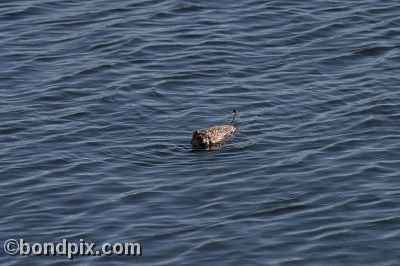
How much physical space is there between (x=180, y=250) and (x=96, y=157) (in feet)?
11.4

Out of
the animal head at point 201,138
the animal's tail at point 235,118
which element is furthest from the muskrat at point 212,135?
the animal's tail at point 235,118

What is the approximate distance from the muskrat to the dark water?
174 millimetres

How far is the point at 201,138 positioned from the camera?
1942 centimetres

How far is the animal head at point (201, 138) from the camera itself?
19.4 m

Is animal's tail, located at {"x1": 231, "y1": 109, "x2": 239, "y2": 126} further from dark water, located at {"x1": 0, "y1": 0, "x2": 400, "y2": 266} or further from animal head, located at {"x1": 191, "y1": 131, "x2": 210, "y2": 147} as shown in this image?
animal head, located at {"x1": 191, "y1": 131, "x2": 210, "y2": 147}

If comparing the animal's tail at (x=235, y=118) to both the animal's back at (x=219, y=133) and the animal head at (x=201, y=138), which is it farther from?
the animal head at (x=201, y=138)

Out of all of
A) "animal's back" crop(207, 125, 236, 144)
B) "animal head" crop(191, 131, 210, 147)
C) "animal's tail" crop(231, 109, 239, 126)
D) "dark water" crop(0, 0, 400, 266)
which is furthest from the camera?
"animal's tail" crop(231, 109, 239, 126)

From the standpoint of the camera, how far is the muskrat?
1945cm

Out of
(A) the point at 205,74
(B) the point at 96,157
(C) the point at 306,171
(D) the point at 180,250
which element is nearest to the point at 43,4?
(A) the point at 205,74

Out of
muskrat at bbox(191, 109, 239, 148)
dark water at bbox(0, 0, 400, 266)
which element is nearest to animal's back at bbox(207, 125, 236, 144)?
muskrat at bbox(191, 109, 239, 148)

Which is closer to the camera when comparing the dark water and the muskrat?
the dark water

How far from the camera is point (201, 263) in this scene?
16.3 m

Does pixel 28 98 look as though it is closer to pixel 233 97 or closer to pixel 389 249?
pixel 233 97

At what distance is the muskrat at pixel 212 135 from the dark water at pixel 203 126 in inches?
6.9
